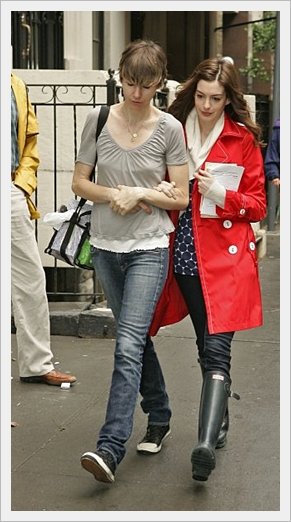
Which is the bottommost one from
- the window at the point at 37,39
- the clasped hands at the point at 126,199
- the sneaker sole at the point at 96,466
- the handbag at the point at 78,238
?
the sneaker sole at the point at 96,466

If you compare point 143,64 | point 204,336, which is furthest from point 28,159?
point 204,336

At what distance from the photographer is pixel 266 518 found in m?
3.46

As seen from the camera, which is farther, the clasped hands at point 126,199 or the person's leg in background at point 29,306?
the person's leg in background at point 29,306

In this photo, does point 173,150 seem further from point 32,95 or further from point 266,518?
point 32,95

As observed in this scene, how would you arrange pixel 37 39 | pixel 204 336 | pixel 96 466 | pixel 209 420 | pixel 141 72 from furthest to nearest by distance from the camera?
pixel 37 39
pixel 204 336
pixel 209 420
pixel 141 72
pixel 96 466

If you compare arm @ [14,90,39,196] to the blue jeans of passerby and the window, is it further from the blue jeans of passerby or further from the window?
the window

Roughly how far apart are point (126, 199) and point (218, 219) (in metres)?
0.48

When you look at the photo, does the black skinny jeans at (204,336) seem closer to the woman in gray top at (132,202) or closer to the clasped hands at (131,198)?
the woman in gray top at (132,202)

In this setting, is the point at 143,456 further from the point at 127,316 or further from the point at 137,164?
the point at 137,164

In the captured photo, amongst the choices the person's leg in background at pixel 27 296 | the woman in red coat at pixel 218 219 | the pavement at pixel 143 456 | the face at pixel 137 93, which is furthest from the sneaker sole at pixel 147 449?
the face at pixel 137 93

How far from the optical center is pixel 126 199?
4086 millimetres

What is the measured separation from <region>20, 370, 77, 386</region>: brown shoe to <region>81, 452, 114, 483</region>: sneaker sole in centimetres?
179

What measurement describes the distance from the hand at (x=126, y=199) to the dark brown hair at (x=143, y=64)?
0.46 m

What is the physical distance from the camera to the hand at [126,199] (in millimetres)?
4082
